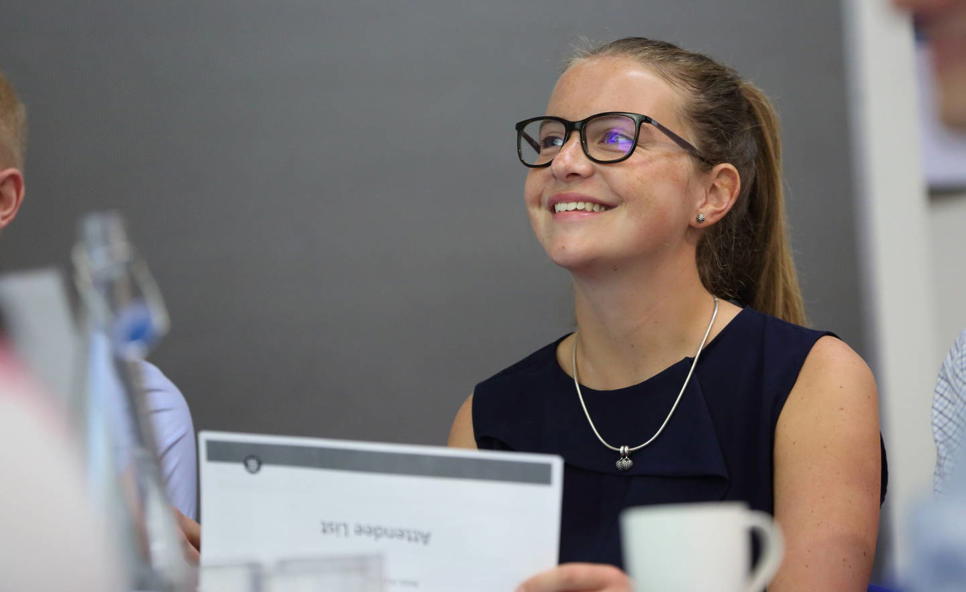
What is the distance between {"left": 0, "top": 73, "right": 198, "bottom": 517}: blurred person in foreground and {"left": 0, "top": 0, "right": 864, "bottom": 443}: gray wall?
28.2 inches

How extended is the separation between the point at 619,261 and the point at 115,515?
106cm

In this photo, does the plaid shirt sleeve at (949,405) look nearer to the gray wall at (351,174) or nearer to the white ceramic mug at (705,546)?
the white ceramic mug at (705,546)

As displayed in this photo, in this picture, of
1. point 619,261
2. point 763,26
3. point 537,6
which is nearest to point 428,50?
point 537,6

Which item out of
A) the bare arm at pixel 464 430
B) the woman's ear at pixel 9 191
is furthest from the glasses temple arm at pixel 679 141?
the woman's ear at pixel 9 191

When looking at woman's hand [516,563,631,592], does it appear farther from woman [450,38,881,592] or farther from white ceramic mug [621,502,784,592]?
woman [450,38,881,592]

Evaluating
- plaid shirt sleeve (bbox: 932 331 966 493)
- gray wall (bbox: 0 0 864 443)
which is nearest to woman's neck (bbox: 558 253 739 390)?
plaid shirt sleeve (bbox: 932 331 966 493)

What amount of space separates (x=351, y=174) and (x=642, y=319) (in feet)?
3.53

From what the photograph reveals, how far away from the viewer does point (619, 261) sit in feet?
5.08

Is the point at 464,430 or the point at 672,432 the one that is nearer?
the point at 672,432

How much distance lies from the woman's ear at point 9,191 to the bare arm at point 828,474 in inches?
45.6

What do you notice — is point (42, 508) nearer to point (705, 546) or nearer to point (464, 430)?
point (705, 546)

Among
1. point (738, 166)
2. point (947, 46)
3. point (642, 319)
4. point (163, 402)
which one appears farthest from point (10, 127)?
point (947, 46)

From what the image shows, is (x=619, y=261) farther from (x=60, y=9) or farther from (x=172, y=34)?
(x=60, y=9)

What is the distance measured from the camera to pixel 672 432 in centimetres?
147
